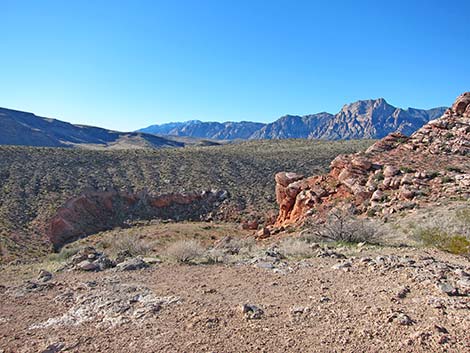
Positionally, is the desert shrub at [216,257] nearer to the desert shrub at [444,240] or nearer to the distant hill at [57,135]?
the desert shrub at [444,240]

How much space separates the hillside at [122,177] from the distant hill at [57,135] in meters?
60.6

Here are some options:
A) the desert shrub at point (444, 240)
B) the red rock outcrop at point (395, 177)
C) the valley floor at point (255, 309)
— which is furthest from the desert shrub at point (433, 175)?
the valley floor at point (255, 309)

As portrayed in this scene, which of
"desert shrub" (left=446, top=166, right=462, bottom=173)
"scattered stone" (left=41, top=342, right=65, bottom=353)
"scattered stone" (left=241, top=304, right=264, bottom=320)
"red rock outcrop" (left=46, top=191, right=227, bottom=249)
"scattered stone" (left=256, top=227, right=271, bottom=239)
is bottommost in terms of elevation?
"red rock outcrop" (left=46, top=191, right=227, bottom=249)

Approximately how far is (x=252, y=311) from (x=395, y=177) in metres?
14.3

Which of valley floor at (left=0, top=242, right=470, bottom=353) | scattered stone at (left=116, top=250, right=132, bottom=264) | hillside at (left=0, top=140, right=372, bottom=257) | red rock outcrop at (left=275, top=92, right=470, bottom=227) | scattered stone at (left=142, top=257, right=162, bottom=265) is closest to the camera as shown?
valley floor at (left=0, top=242, right=470, bottom=353)

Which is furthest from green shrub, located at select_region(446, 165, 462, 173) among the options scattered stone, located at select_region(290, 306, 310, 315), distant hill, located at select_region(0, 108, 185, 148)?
distant hill, located at select_region(0, 108, 185, 148)

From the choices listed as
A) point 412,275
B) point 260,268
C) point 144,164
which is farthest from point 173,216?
point 412,275

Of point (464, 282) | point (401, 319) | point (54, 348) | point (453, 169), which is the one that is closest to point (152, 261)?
point (54, 348)

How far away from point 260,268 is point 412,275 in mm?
3044

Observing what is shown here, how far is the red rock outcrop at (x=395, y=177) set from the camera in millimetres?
16719

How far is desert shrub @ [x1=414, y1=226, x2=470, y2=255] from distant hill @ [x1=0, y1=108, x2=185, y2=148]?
89.7m

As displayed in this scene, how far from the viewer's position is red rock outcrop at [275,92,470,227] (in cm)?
1672

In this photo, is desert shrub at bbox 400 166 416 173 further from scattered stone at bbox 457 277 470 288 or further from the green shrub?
scattered stone at bbox 457 277 470 288

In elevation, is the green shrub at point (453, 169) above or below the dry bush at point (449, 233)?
above
